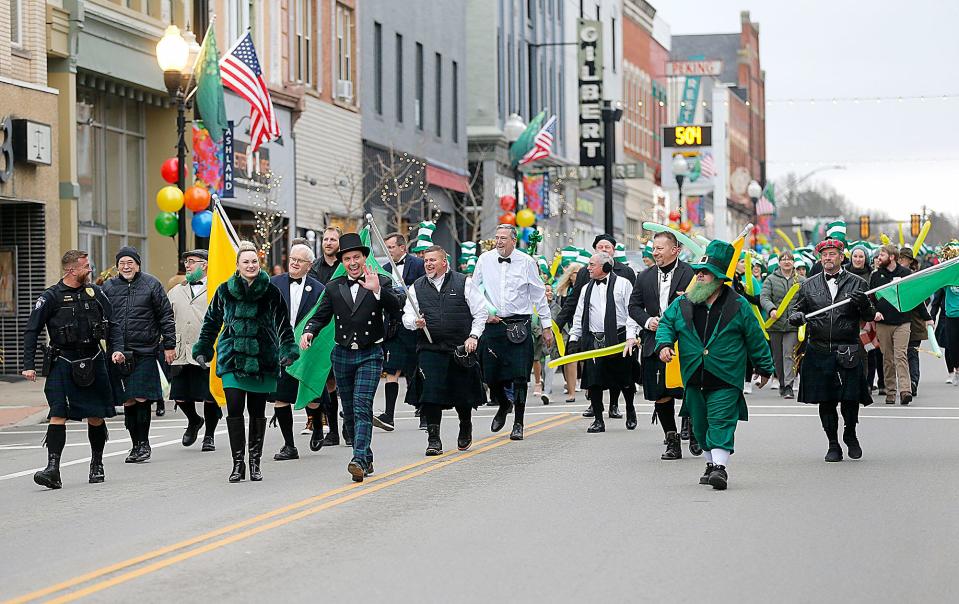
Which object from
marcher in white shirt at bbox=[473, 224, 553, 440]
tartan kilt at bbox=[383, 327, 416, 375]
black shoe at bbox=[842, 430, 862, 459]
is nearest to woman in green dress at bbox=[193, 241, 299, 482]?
marcher in white shirt at bbox=[473, 224, 553, 440]

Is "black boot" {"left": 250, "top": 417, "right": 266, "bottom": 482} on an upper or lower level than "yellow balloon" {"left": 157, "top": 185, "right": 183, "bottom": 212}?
lower

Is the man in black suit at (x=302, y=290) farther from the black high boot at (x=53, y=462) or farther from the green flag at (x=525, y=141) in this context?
the green flag at (x=525, y=141)

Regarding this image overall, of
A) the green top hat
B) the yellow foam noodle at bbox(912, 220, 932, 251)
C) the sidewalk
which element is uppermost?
the yellow foam noodle at bbox(912, 220, 932, 251)

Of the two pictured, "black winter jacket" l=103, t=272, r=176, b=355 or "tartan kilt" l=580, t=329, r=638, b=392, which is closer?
"black winter jacket" l=103, t=272, r=176, b=355

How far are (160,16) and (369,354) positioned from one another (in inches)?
795

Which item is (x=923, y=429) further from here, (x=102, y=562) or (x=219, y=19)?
(x=219, y=19)

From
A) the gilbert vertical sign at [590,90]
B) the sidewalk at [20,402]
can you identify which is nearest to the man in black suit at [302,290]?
the sidewalk at [20,402]

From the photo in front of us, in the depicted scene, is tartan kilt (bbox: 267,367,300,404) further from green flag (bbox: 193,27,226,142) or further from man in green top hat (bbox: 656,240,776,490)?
green flag (bbox: 193,27,226,142)

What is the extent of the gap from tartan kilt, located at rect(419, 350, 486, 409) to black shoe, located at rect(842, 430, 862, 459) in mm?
3195

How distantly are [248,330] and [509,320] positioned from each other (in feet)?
13.6

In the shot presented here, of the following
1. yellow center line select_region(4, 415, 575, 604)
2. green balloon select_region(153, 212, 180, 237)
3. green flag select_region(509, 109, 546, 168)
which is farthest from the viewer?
green flag select_region(509, 109, 546, 168)

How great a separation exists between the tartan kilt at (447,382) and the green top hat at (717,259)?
3058 millimetres

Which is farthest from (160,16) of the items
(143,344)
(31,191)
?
(143,344)

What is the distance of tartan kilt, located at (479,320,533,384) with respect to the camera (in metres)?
16.7
